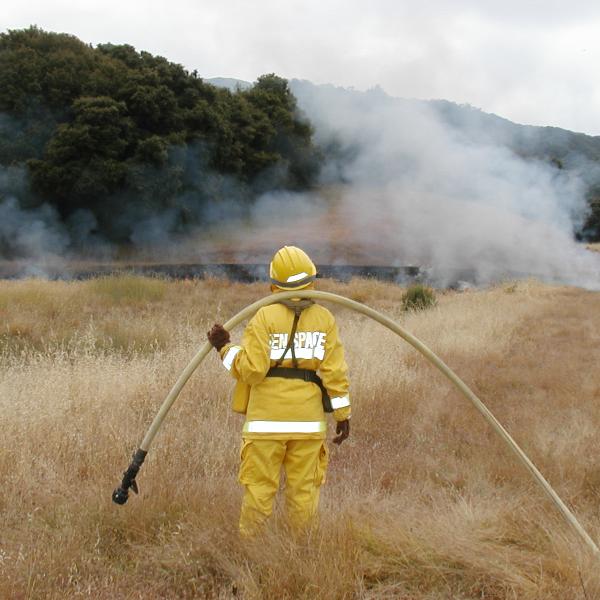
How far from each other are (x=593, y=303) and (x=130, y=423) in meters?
13.0

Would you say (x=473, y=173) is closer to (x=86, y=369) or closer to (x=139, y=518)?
(x=86, y=369)

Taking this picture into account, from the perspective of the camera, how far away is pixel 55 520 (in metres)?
4.05

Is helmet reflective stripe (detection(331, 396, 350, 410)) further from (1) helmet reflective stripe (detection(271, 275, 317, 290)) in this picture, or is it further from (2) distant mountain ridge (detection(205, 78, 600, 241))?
(2) distant mountain ridge (detection(205, 78, 600, 241))

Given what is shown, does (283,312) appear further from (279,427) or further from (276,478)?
(276,478)

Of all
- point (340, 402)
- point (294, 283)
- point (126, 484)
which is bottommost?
point (126, 484)

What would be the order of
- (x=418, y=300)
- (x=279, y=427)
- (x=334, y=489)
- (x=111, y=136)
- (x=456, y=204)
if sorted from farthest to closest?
(x=456, y=204) < (x=111, y=136) < (x=418, y=300) < (x=334, y=489) < (x=279, y=427)

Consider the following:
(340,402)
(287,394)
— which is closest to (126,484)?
(287,394)

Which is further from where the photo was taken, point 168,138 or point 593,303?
point 168,138

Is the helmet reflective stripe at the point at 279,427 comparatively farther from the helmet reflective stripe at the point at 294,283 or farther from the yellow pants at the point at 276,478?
the helmet reflective stripe at the point at 294,283

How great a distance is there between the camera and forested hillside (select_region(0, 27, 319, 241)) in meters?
25.1

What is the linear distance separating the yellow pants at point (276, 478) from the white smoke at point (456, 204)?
20093 millimetres

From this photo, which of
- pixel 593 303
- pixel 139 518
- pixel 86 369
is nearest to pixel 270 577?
pixel 139 518

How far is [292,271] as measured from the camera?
3.91 meters

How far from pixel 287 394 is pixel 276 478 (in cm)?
46
